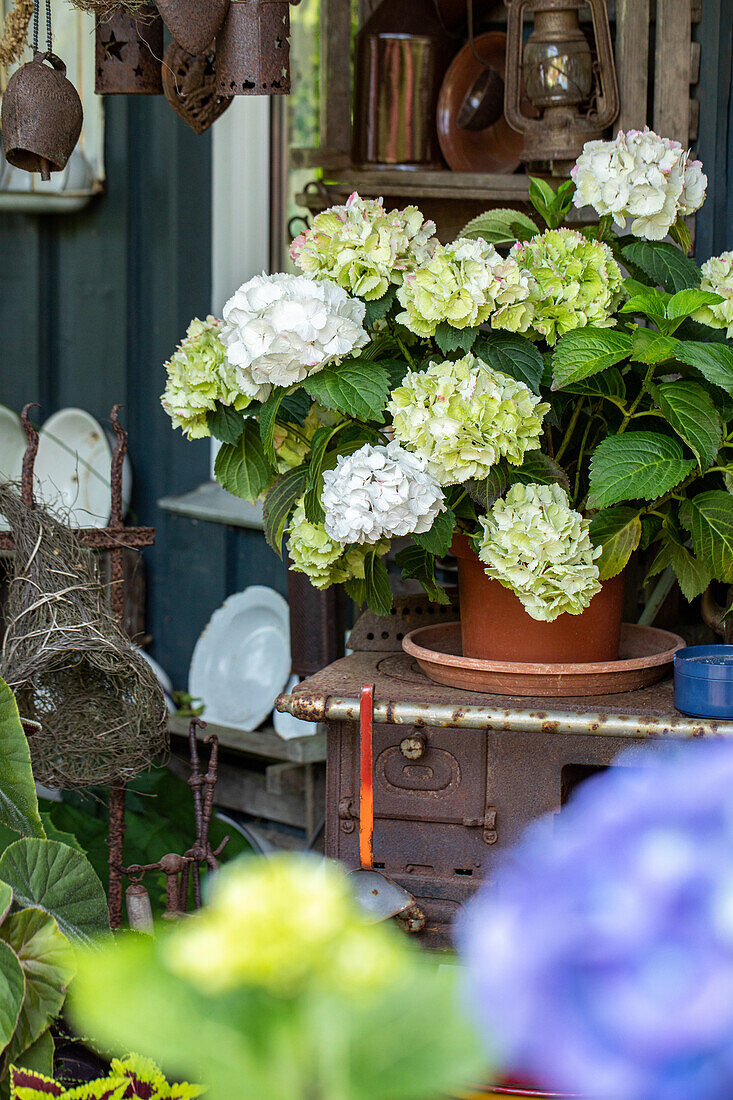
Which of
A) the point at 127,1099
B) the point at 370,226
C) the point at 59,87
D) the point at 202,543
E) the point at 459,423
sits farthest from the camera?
the point at 202,543

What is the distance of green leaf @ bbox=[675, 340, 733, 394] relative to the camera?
53.9 inches

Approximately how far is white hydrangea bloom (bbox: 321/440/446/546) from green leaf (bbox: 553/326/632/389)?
19 centimetres

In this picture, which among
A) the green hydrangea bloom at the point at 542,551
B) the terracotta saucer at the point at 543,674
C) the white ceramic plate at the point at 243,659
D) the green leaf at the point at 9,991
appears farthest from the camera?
the white ceramic plate at the point at 243,659

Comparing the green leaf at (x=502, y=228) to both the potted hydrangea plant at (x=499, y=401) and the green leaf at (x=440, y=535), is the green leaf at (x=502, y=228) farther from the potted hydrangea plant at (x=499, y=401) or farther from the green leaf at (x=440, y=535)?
the green leaf at (x=440, y=535)

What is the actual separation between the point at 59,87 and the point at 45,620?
771 millimetres

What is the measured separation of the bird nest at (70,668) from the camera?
1.74 meters

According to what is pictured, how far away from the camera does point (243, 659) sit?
3084 millimetres

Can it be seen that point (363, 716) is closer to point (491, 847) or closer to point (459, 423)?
point (491, 847)

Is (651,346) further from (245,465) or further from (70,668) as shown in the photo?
(70,668)

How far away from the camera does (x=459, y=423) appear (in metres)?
1.34

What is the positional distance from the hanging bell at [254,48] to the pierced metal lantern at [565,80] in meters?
0.49

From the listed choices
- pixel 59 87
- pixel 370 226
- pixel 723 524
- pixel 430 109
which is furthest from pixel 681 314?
pixel 430 109

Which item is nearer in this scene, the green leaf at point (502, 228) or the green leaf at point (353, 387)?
the green leaf at point (353, 387)

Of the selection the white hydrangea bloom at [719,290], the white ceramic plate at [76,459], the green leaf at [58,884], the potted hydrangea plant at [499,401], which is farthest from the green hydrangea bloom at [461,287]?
the white ceramic plate at [76,459]
